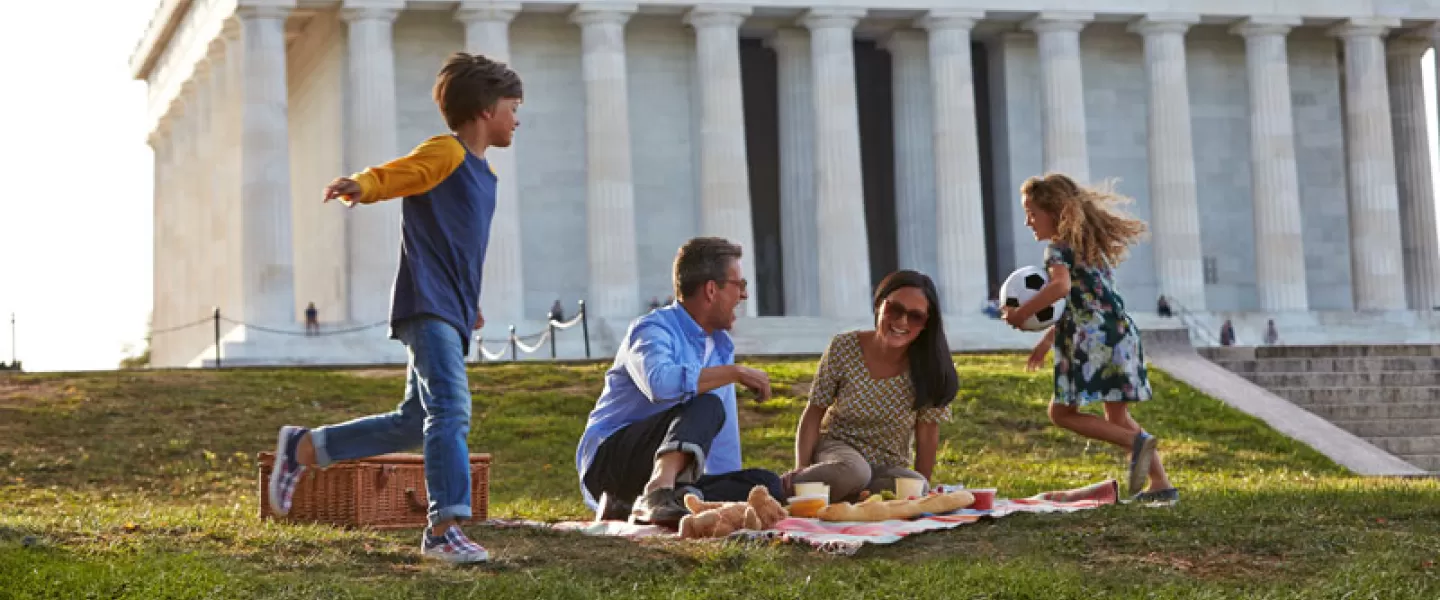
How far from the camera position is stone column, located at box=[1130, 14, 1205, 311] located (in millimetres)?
60438

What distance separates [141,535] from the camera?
12.9 metres

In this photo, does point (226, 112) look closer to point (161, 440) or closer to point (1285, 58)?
Answer: point (1285, 58)

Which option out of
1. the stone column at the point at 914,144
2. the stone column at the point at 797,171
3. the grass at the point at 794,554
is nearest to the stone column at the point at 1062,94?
the stone column at the point at 914,144

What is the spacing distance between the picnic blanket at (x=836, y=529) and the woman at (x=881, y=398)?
818 millimetres

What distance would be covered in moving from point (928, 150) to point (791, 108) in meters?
4.53

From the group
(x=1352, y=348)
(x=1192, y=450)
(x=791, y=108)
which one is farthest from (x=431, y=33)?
(x=1192, y=450)

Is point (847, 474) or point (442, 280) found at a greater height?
point (442, 280)

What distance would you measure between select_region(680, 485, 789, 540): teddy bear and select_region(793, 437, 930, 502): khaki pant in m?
1.51

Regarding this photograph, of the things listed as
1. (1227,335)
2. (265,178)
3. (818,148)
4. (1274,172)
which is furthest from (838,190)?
(265,178)

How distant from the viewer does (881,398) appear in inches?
589

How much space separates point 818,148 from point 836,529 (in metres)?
44.8

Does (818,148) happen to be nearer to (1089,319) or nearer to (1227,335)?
(1227,335)

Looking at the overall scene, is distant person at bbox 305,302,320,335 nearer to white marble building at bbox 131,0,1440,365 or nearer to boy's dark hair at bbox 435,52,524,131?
white marble building at bbox 131,0,1440,365

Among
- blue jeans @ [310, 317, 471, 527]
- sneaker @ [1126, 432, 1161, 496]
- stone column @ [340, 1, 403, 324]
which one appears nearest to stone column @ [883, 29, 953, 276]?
stone column @ [340, 1, 403, 324]
